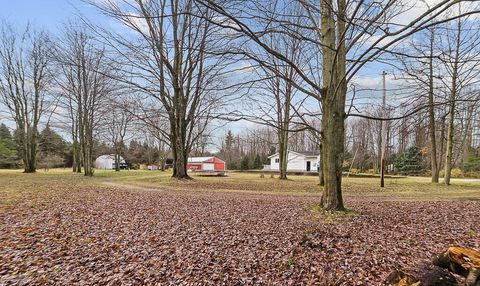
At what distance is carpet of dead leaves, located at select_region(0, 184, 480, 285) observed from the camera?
140 inches

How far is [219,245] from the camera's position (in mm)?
4551

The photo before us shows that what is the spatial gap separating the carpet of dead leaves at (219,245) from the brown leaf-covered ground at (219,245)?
16 millimetres

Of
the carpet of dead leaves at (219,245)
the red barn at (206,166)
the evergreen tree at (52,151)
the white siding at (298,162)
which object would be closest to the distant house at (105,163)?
the evergreen tree at (52,151)

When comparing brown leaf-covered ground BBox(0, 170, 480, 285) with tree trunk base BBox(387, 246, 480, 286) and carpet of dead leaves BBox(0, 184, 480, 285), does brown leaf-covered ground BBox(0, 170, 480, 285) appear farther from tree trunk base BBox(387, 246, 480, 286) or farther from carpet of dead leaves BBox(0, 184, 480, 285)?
tree trunk base BBox(387, 246, 480, 286)

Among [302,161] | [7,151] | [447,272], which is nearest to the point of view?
[447,272]

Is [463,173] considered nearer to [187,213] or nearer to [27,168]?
[187,213]

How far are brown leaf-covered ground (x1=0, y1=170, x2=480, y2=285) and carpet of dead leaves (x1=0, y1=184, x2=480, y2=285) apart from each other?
16 mm

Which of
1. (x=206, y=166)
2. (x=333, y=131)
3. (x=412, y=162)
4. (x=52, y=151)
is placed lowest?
(x=206, y=166)

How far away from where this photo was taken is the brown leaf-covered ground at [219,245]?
11.7 feet

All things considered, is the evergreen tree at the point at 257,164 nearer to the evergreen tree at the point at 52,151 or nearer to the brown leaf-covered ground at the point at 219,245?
the evergreen tree at the point at 52,151

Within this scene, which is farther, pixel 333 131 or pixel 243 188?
pixel 243 188

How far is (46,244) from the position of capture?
4.61 m

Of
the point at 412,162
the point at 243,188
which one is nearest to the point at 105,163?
the point at 243,188

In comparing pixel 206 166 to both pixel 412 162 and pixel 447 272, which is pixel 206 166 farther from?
pixel 447 272
